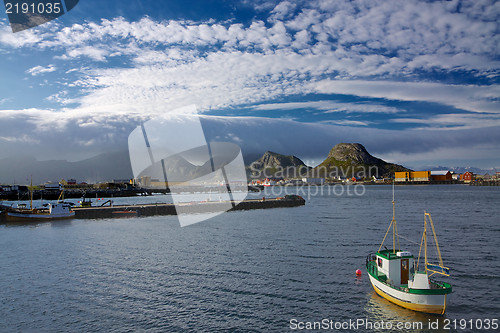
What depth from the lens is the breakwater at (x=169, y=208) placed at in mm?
70750

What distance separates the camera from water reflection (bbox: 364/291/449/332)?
612 inches

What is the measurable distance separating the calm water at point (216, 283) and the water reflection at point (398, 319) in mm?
106

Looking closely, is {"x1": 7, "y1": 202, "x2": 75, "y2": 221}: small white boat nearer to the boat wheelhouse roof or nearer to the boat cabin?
the boat wheelhouse roof

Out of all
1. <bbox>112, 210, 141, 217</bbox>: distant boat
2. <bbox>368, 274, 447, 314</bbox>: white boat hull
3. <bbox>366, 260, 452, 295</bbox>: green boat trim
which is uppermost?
<bbox>366, 260, 452, 295</bbox>: green boat trim

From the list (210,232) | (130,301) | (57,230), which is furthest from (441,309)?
(57,230)

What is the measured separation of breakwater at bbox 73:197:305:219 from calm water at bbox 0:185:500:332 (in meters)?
30.5

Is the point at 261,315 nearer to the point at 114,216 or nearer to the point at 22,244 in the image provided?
the point at 22,244

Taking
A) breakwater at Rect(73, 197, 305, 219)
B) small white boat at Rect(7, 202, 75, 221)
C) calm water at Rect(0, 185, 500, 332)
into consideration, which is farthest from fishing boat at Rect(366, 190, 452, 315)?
small white boat at Rect(7, 202, 75, 221)

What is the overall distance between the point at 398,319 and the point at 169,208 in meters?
66.9

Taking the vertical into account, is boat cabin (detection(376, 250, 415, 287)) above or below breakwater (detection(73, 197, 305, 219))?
above

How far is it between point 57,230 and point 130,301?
4130 cm

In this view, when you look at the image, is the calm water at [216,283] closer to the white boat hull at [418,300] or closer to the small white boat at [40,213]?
the white boat hull at [418,300]

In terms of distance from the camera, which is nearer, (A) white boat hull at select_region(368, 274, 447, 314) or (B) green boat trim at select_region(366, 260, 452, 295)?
(B) green boat trim at select_region(366, 260, 452, 295)

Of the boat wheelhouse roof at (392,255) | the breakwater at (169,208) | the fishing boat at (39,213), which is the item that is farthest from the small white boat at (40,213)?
the boat wheelhouse roof at (392,255)
